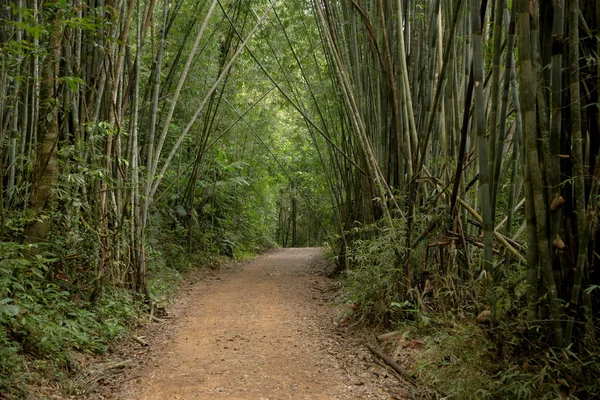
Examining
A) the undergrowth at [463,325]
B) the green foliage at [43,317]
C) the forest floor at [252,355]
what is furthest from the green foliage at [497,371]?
the green foliage at [43,317]

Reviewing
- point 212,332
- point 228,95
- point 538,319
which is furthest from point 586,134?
point 228,95

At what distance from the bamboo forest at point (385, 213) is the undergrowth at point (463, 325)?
11 mm

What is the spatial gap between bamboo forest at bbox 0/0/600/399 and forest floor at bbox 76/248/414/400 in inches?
1.1

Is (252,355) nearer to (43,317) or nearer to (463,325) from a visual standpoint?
(43,317)

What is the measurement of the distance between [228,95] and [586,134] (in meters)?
6.29

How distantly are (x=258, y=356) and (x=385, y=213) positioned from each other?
132cm

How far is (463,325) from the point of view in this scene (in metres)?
2.34

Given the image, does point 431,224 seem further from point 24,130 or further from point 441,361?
point 24,130

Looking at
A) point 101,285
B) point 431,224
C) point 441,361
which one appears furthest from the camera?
point 101,285

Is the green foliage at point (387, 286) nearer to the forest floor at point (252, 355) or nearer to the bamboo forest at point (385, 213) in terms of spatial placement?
the bamboo forest at point (385, 213)

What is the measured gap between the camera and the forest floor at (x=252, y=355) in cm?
239

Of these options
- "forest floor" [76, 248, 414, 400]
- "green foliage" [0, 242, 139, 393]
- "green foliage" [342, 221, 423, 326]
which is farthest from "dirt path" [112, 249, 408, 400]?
"green foliage" [0, 242, 139, 393]

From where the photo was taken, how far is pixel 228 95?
7.50 m

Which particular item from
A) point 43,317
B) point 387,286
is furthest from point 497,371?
point 43,317
